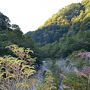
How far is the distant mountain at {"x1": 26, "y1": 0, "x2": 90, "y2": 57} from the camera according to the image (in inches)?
3177

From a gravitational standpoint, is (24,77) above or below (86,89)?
above

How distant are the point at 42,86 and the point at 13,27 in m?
40.4

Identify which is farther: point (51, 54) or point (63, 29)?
point (63, 29)

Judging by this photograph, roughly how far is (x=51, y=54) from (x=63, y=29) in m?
25.9

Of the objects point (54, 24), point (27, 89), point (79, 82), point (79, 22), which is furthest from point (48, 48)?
point (27, 89)

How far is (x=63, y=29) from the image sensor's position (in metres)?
106

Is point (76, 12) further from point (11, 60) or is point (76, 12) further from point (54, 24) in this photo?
point (11, 60)

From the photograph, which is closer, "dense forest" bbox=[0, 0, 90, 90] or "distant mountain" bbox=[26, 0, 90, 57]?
"dense forest" bbox=[0, 0, 90, 90]

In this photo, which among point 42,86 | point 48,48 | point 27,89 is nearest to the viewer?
point 27,89

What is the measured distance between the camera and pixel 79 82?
19266mm

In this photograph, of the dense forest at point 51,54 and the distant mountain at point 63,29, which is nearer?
the dense forest at point 51,54

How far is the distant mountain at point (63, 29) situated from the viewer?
80.7m

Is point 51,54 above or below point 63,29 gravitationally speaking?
below

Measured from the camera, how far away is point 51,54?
3196 inches
